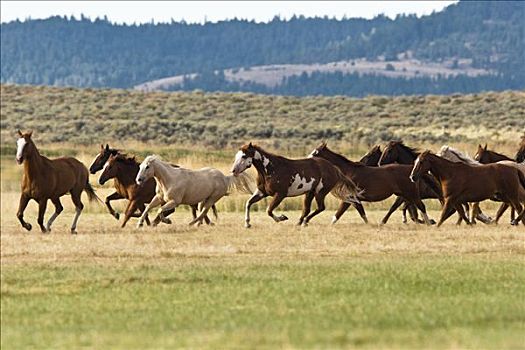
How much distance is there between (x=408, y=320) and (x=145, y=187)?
1211 cm

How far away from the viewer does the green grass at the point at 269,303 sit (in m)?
11.5

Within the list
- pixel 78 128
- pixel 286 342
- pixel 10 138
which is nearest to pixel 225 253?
pixel 286 342

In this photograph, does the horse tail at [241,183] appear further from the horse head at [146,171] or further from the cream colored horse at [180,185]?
the horse head at [146,171]

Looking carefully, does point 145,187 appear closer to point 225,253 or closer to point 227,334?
point 225,253

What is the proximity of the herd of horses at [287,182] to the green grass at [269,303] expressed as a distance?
5.31m

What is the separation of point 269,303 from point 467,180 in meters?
10.2

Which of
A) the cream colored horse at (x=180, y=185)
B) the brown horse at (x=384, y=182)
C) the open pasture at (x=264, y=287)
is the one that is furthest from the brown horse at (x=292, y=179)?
the open pasture at (x=264, y=287)

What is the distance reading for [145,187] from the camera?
24.0 m

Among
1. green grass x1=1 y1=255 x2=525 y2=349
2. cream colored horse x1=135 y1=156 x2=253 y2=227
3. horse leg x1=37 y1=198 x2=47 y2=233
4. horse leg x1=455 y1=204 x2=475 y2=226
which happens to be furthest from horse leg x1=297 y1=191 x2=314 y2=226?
green grass x1=1 y1=255 x2=525 y2=349

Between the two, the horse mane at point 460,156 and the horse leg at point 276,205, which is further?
the horse mane at point 460,156

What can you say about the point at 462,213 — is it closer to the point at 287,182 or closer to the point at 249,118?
the point at 287,182

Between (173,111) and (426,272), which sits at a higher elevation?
(426,272)

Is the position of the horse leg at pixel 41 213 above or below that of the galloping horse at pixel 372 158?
below

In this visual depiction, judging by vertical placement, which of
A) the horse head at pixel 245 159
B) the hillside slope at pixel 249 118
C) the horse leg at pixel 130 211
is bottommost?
the hillside slope at pixel 249 118
